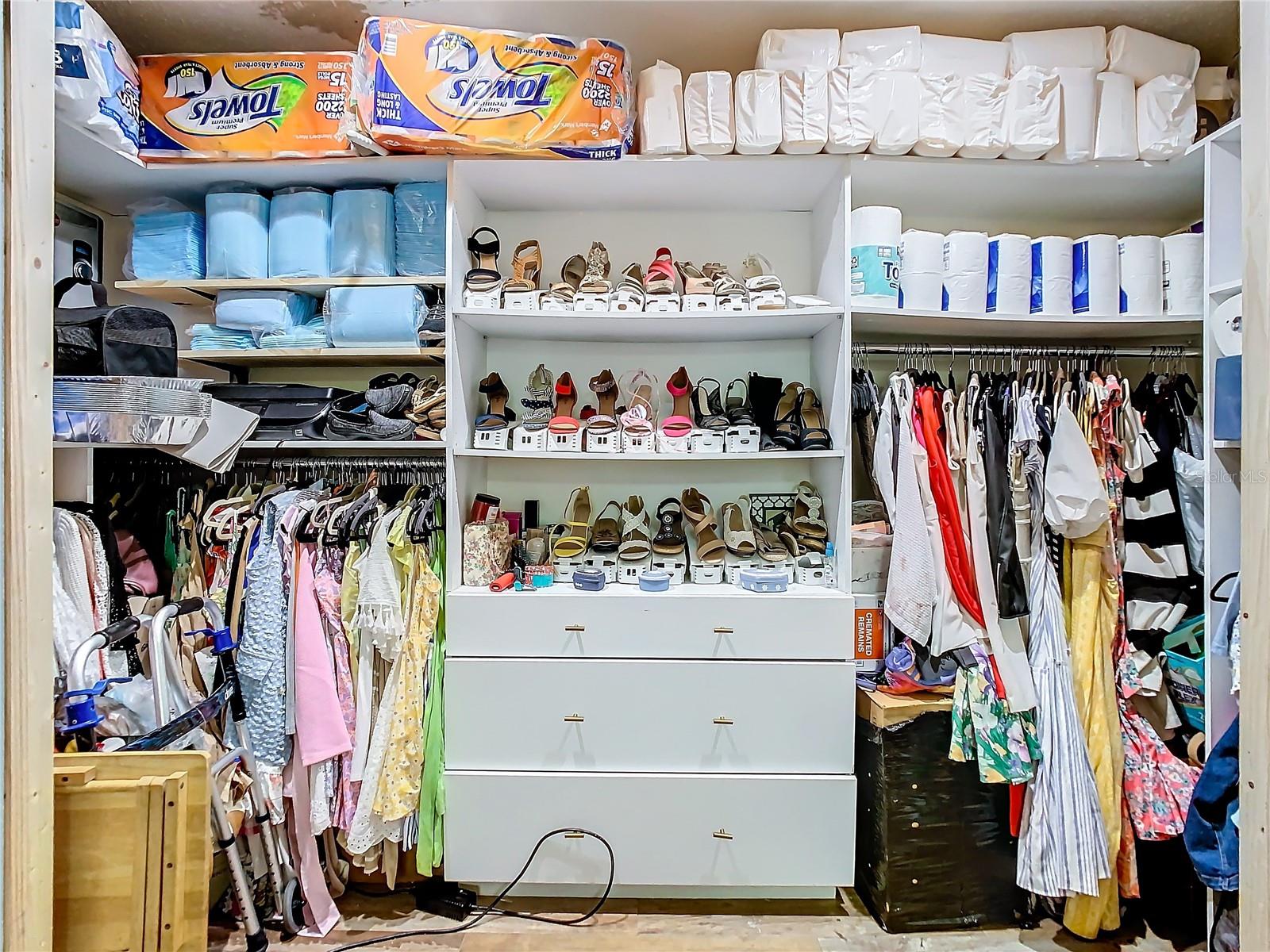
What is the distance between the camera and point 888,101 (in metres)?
1.82

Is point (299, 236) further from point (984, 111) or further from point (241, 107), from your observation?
point (984, 111)

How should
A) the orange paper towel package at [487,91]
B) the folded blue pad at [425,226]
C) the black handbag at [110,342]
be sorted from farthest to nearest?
the folded blue pad at [425,226], the orange paper towel package at [487,91], the black handbag at [110,342]

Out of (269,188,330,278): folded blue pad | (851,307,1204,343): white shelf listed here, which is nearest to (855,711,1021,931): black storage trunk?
(851,307,1204,343): white shelf

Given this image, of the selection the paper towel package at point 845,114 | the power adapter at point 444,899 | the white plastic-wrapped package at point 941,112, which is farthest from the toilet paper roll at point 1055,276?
the power adapter at point 444,899

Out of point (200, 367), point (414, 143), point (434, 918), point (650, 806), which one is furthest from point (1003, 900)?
point (200, 367)

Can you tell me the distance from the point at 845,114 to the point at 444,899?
8.21 ft

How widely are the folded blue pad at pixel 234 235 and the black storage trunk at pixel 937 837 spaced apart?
7.39ft

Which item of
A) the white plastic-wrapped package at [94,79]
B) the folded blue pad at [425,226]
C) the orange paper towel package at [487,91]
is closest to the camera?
the white plastic-wrapped package at [94,79]

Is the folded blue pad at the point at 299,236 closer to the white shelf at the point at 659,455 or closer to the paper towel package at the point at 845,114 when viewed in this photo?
the white shelf at the point at 659,455

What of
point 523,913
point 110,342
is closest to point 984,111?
point 110,342

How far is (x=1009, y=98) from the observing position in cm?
182

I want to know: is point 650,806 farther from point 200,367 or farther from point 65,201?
point 65,201

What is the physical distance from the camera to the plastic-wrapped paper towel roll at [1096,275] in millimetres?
1940

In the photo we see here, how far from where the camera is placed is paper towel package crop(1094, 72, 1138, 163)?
6.03ft
